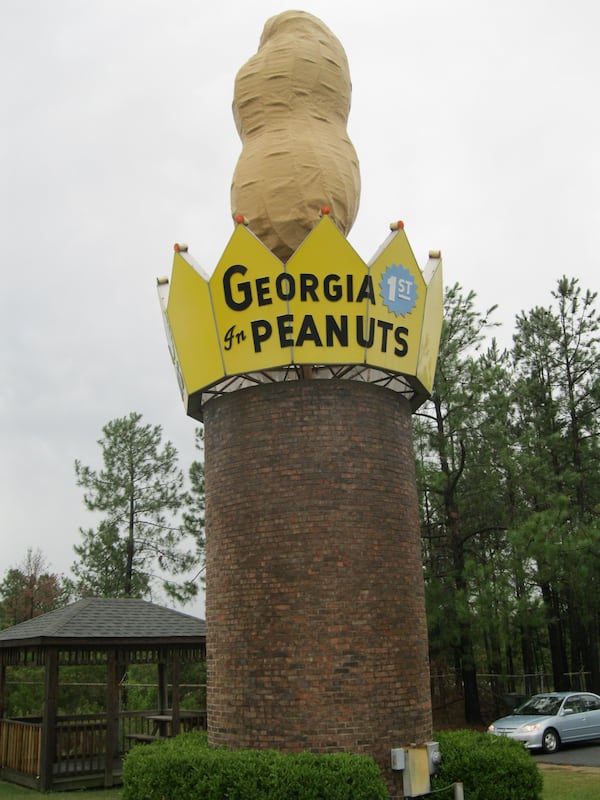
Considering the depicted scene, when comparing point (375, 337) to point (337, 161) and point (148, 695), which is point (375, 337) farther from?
point (148, 695)

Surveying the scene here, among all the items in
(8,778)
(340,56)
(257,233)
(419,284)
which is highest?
(340,56)

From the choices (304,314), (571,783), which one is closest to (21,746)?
(571,783)

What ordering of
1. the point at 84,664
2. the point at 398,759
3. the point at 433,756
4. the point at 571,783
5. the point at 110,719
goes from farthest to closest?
the point at 84,664, the point at 110,719, the point at 571,783, the point at 433,756, the point at 398,759

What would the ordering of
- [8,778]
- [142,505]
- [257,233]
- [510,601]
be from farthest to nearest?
[142,505]
[510,601]
[8,778]
[257,233]

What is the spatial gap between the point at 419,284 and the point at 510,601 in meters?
13.2

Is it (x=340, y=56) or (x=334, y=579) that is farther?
(x=340, y=56)

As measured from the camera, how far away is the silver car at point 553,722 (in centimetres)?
1681

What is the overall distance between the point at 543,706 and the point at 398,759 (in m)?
9.74

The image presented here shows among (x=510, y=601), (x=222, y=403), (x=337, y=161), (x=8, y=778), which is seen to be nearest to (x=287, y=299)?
(x=222, y=403)

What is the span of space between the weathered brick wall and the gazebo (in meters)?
4.78

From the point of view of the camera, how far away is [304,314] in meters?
10.3

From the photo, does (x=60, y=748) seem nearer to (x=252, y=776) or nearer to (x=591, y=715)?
(x=252, y=776)

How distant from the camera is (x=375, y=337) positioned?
34.7ft

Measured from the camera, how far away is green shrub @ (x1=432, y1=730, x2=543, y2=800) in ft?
31.9
